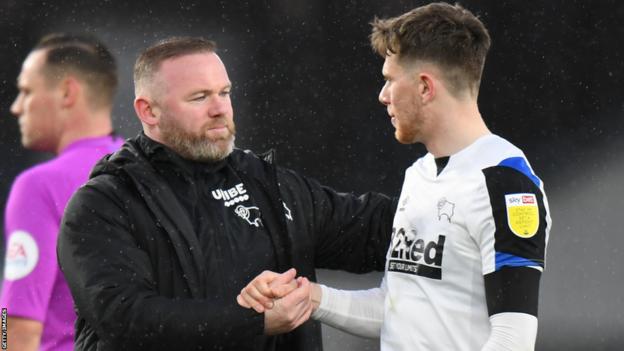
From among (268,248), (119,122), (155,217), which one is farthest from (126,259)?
(119,122)

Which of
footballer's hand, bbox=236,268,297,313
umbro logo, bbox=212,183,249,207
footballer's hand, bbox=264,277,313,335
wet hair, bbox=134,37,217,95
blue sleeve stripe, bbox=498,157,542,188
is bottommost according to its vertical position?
footballer's hand, bbox=264,277,313,335

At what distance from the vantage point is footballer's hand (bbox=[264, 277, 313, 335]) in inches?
103

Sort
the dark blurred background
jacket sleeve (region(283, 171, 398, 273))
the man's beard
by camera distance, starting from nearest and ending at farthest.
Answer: the man's beard < jacket sleeve (region(283, 171, 398, 273)) < the dark blurred background

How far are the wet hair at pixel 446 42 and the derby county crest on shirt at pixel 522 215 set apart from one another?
358 mm

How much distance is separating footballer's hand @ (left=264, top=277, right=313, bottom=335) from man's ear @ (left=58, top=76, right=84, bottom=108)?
4.20 feet

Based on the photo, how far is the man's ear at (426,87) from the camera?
8.43 feet

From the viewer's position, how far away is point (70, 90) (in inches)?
141

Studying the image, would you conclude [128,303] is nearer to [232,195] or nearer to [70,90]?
[232,195]

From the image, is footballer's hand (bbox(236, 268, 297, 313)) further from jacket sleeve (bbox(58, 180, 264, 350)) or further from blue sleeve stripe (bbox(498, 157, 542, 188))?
blue sleeve stripe (bbox(498, 157, 542, 188))

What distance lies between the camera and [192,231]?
2.70 metres

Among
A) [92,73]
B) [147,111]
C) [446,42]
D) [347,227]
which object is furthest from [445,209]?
[92,73]

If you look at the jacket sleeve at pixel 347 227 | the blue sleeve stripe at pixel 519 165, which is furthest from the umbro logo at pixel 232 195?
the blue sleeve stripe at pixel 519 165

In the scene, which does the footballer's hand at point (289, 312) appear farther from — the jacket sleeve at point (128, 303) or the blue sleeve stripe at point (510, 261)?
the blue sleeve stripe at point (510, 261)

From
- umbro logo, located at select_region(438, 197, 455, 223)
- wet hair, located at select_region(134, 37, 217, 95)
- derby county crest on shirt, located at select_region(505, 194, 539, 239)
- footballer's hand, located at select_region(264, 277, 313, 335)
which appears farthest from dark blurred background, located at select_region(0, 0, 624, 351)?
derby county crest on shirt, located at select_region(505, 194, 539, 239)
